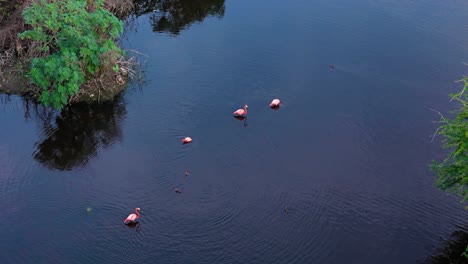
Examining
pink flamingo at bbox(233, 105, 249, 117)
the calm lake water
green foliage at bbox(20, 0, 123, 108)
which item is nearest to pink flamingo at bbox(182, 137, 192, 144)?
the calm lake water

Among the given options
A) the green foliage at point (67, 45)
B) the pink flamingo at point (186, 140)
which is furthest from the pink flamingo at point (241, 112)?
the green foliage at point (67, 45)

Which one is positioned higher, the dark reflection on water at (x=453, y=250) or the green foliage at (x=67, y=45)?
the green foliage at (x=67, y=45)

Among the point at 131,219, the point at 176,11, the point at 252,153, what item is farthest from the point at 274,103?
the point at 176,11

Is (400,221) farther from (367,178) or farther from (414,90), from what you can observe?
(414,90)

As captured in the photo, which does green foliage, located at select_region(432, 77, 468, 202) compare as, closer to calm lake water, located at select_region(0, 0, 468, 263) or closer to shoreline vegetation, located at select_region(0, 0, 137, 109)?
calm lake water, located at select_region(0, 0, 468, 263)

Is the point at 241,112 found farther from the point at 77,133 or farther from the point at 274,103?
the point at 77,133

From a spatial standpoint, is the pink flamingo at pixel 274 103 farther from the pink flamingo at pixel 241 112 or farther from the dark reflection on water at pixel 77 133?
the dark reflection on water at pixel 77 133

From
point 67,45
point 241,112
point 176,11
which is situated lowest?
point 241,112
